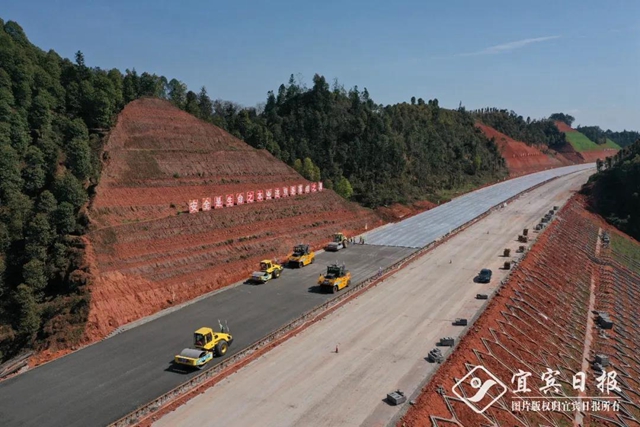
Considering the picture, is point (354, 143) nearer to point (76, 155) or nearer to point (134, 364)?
point (76, 155)

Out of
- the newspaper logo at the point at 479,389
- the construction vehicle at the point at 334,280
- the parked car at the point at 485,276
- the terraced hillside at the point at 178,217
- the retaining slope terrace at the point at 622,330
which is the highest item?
the terraced hillside at the point at 178,217

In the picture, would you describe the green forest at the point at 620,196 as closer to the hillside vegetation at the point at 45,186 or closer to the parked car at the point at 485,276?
the parked car at the point at 485,276

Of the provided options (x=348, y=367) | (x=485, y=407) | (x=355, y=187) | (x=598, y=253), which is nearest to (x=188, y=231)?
(x=348, y=367)

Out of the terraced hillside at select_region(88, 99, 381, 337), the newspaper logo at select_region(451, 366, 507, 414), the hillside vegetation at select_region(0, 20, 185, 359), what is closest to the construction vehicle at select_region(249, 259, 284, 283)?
the terraced hillside at select_region(88, 99, 381, 337)

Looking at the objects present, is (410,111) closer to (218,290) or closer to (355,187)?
(355,187)

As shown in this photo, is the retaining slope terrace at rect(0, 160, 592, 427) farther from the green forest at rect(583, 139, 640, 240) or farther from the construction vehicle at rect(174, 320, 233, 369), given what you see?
the green forest at rect(583, 139, 640, 240)

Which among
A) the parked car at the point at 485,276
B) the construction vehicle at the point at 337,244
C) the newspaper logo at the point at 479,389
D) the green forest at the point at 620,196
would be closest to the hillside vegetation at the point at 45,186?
the newspaper logo at the point at 479,389
